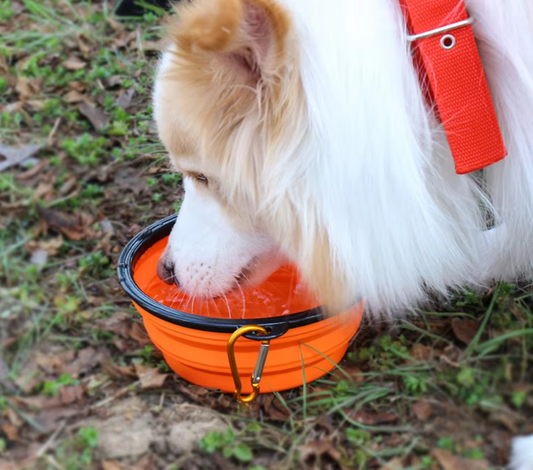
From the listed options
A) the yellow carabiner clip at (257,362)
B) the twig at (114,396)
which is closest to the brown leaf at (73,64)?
the twig at (114,396)

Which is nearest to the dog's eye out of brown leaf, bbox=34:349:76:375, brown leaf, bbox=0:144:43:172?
brown leaf, bbox=34:349:76:375

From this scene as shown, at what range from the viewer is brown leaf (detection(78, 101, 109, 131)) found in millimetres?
2977

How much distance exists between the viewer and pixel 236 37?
97 cm

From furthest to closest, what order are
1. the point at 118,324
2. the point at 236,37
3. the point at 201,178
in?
the point at 118,324 → the point at 201,178 → the point at 236,37

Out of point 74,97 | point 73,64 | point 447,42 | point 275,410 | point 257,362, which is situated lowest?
point 275,410

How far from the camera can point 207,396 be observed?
1759mm

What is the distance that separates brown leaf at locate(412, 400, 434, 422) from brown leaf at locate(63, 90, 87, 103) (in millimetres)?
2415

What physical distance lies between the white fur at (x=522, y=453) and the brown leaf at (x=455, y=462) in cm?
7

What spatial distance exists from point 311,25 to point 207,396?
119 centimetres

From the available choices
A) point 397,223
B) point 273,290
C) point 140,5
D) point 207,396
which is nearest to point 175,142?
point 397,223

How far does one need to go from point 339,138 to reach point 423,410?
93 centimetres

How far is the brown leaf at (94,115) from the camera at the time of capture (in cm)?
298

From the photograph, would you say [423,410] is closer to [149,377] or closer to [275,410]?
[275,410]

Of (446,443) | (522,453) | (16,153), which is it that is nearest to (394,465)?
(446,443)
